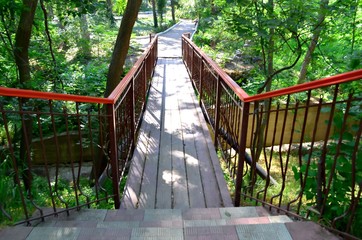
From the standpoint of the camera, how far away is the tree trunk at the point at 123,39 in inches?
214

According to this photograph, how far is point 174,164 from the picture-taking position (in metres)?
3.97

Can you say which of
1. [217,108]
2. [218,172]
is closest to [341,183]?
[218,172]

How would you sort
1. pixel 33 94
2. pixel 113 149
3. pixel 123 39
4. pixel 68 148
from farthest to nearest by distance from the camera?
pixel 123 39 → pixel 68 148 → pixel 113 149 → pixel 33 94

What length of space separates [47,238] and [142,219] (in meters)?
0.83

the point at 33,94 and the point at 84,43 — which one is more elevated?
the point at 33,94

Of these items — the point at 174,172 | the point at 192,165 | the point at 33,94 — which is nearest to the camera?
the point at 33,94

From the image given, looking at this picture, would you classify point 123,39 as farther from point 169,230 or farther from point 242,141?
point 169,230

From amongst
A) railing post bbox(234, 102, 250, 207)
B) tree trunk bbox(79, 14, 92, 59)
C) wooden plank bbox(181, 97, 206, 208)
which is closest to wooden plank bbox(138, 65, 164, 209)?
wooden plank bbox(181, 97, 206, 208)

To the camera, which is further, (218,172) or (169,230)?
(218,172)

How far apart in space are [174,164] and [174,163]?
3 centimetres

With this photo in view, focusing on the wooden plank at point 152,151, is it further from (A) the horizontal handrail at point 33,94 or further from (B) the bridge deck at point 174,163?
(A) the horizontal handrail at point 33,94

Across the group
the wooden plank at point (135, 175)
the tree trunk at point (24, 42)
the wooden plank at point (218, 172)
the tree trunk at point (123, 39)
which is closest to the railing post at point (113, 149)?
the wooden plank at point (135, 175)

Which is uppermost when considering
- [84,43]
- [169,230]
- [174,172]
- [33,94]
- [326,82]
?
[326,82]

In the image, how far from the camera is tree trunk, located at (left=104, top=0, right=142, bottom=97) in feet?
17.9
